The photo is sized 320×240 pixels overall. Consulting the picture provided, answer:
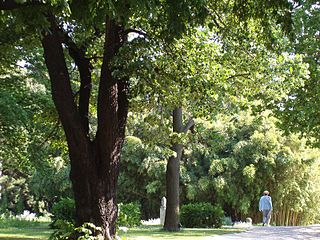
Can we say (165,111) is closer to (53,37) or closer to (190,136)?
(53,37)

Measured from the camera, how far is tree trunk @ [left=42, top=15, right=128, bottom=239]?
9297mm

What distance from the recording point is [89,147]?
31.4 ft

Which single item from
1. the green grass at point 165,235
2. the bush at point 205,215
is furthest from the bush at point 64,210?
the bush at point 205,215

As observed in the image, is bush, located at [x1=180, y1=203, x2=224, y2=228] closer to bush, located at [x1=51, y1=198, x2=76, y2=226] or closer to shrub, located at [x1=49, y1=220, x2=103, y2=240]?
bush, located at [x1=51, y1=198, x2=76, y2=226]

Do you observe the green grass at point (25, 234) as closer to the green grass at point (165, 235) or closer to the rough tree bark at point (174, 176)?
the green grass at point (165, 235)

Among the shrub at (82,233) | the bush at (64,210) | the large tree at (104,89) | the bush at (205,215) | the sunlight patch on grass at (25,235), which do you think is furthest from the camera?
the bush at (205,215)

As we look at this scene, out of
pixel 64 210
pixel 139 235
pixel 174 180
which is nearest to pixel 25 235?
pixel 139 235

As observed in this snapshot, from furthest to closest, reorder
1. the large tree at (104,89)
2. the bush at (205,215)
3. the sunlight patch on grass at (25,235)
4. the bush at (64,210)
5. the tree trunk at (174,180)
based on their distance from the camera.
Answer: the bush at (205,215) < the bush at (64,210) < the tree trunk at (174,180) < the sunlight patch on grass at (25,235) < the large tree at (104,89)

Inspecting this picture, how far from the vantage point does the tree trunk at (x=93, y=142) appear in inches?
366

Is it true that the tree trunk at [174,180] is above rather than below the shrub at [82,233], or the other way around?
above

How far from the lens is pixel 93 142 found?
973 cm

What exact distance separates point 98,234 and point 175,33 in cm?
391

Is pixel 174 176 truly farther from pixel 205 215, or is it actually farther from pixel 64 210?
pixel 64 210

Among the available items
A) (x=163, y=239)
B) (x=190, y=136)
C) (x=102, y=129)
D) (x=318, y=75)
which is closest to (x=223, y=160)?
(x=190, y=136)
